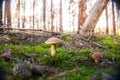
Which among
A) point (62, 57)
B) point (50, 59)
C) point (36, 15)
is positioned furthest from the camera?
point (36, 15)

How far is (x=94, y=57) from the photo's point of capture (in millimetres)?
2863

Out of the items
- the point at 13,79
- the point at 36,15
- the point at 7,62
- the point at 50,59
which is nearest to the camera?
the point at 13,79

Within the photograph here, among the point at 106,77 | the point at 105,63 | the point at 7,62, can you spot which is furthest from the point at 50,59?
the point at 106,77

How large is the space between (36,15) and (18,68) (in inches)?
1160

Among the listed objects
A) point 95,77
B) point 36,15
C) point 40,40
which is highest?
point 36,15

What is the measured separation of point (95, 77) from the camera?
6.80 ft

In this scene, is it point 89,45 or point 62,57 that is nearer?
point 62,57

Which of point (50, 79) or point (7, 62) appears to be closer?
point (50, 79)

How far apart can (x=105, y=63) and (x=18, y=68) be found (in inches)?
57.6

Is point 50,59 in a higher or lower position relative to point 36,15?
lower

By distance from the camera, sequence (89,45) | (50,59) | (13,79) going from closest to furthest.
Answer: (13,79) < (50,59) < (89,45)

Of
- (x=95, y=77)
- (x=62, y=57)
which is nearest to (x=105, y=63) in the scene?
(x=62, y=57)

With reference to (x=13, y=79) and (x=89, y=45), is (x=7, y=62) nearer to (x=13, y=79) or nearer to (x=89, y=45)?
(x=13, y=79)

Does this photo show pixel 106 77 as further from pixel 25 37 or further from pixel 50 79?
pixel 25 37
